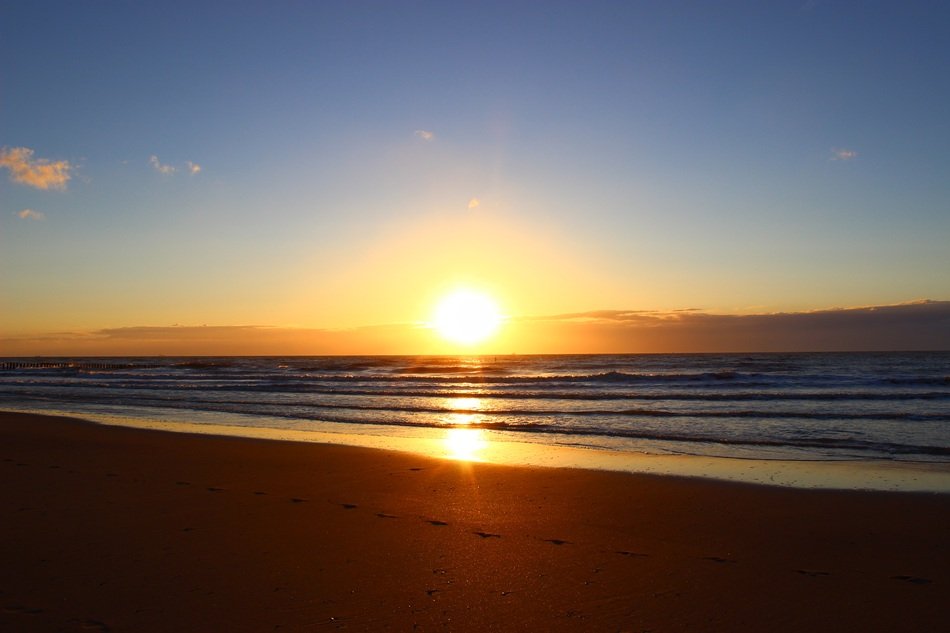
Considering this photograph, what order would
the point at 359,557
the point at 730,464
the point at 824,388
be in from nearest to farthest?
the point at 359,557
the point at 730,464
the point at 824,388

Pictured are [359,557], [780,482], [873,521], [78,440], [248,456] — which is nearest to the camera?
[359,557]

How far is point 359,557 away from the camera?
6.44 metres

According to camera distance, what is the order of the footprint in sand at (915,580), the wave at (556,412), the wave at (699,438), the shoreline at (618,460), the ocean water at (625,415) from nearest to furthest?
the footprint in sand at (915,580)
the shoreline at (618,460)
the wave at (699,438)
the ocean water at (625,415)
the wave at (556,412)

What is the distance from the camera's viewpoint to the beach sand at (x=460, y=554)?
505 centimetres

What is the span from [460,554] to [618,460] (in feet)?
23.9

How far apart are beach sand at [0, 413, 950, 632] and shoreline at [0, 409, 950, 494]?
0.91 m

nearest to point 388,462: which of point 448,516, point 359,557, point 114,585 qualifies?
point 448,516

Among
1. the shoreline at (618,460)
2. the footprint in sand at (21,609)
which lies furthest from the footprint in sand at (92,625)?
the shoreline at (618,460)

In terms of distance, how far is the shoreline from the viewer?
10906mm

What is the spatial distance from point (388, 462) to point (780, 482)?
6.99 meters

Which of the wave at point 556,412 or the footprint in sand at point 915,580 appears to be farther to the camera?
the wave at point 556,412

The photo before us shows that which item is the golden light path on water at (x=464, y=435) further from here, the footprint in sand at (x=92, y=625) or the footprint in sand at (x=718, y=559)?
the footprint in sand at (x=92, y=625)

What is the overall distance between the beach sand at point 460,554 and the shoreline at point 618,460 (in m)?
0.91

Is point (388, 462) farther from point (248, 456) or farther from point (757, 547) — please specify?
point (757, 547)
